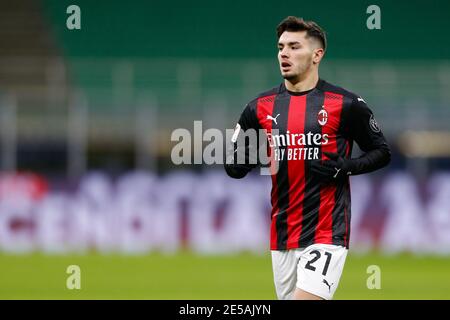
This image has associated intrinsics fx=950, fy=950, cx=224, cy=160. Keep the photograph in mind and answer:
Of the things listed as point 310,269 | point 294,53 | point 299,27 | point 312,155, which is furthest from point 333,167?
point 299,27

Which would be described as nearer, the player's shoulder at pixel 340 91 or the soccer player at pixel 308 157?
the soccer player at pixel 308 157

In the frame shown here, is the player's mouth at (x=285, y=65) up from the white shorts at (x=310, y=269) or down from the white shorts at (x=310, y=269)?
up

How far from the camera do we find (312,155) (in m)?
5.77

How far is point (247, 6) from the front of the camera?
22.2m

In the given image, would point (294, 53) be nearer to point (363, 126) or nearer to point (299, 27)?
point (299, 27)

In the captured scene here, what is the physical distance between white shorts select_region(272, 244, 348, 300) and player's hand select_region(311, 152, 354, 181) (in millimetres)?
425

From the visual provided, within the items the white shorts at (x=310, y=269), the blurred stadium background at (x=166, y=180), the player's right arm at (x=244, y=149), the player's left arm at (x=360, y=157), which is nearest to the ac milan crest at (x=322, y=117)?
the player's left arm at (x=360, y=157)

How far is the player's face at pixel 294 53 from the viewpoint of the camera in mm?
5762

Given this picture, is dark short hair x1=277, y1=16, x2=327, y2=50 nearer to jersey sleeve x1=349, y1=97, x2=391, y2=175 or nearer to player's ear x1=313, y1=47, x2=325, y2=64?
player's ear x1=313, y1=47, x2=325, y2=64

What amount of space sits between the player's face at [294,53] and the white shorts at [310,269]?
108 centimetres

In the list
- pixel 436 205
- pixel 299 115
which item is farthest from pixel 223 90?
pixel 299 115

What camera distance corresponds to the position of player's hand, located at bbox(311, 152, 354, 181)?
18.6 ft

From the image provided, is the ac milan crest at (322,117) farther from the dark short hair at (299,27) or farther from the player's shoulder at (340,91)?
the dark short hair at (299,27)

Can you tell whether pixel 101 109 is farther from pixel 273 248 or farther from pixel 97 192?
pixel 273 248
